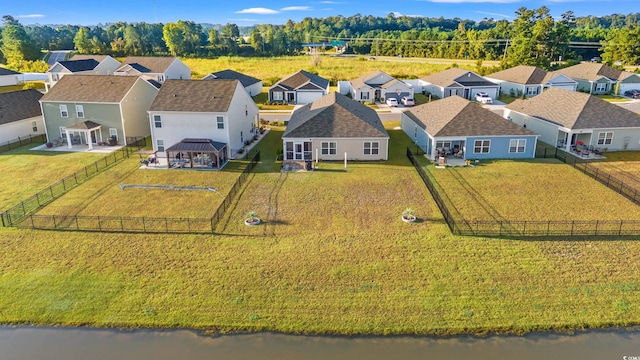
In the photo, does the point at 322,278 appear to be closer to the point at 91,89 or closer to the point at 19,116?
the point at 91,89

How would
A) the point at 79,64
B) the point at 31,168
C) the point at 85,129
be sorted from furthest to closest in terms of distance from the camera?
the point at 79,64 → the point at 85,129 → the point at 31,168

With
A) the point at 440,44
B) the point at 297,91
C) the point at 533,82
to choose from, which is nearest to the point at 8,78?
the point at 297,91

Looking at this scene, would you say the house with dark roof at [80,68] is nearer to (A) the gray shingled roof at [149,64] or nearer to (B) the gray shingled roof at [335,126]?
(A) the gray shingled roof at [149,64]

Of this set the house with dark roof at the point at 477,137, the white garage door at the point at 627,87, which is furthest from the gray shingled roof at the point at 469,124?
the white garage door at the point at 627,87

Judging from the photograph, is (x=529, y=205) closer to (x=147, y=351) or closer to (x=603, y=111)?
(x=603, y=111)

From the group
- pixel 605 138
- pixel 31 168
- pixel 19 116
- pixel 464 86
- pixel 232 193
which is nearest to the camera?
pixel 232 193

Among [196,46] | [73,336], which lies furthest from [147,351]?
[196,46]

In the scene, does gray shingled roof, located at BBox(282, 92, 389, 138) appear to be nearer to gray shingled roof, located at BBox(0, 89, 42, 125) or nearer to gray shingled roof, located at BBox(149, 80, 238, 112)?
gray shingled roof, located at BBox(149, 80, 238, 112)

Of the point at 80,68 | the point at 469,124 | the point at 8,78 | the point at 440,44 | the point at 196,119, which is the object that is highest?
the point at 440,44
